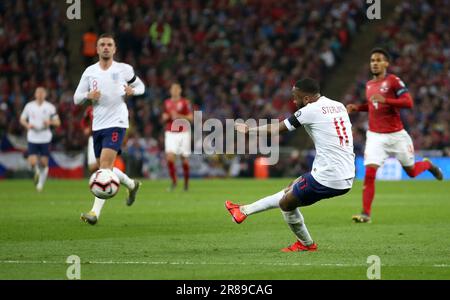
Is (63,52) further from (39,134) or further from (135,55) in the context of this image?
(39,134)

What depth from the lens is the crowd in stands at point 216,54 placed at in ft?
112

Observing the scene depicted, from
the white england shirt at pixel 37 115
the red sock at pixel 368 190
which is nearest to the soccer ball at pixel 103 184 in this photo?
the red sock at pixel 368 190

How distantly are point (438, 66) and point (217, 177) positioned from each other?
9431 mm

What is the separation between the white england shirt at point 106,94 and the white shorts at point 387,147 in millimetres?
4171

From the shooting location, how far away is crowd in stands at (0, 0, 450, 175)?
1344 inches

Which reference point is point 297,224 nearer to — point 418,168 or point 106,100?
point 106,100

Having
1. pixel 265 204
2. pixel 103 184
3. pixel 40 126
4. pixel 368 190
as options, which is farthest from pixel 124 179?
pixel 40 126

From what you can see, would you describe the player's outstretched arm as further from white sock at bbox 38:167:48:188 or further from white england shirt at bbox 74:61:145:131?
white sock at bbox 38:167:48:188

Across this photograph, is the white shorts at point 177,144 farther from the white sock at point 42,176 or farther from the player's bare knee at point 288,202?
the player's bare knee at point 288,202

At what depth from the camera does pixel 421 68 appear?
115ft

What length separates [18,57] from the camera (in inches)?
1409

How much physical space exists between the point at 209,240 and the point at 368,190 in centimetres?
394
